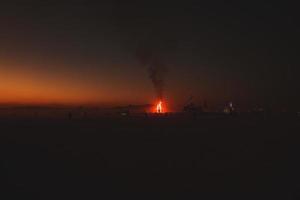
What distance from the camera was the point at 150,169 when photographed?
15.7 metres

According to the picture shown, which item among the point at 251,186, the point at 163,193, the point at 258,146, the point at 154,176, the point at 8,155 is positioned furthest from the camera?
the point at 258,146

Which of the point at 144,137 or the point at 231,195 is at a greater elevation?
the point at 144,137

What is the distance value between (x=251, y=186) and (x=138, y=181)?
5178 millimetres

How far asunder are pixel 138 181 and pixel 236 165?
6.16 m

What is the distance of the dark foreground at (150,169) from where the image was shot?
40.5 ft

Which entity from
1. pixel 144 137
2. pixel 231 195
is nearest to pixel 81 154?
pixel 144 137

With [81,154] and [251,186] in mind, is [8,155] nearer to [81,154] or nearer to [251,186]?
[81,154]

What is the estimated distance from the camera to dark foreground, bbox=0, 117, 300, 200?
12.3 metres

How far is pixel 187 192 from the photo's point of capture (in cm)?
1242

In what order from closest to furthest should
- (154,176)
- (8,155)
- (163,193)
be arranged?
1. (163,193)
2. (154,176)
3. (8,155)

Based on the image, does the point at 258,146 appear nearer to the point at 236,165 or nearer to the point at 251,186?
the point at 236,165

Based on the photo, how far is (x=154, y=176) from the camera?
47.5 ft

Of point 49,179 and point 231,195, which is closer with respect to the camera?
point 231,195

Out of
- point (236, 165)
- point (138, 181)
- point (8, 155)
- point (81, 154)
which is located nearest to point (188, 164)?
point (236, 165)
